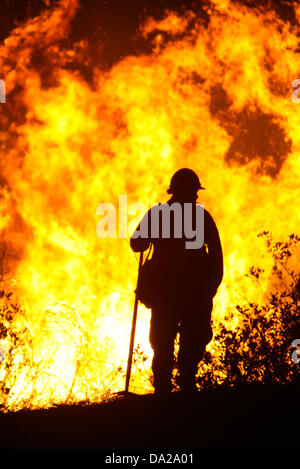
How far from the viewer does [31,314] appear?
482 inches

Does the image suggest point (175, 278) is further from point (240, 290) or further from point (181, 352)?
point (240, 290)

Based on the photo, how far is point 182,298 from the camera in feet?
21.2

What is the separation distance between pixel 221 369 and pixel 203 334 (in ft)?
15.7

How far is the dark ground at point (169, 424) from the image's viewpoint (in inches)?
179

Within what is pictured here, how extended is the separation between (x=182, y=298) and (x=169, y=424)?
74.9 inches

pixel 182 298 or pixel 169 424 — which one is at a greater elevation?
pixel 182 298

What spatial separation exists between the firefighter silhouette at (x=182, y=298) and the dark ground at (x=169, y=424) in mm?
407

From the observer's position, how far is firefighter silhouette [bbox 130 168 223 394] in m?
6.41

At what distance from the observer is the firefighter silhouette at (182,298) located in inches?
252

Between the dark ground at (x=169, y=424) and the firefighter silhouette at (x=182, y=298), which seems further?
the firefighter silhouette at (x=182, y=298)

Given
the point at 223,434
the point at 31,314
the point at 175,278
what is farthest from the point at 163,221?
the point at 31,314

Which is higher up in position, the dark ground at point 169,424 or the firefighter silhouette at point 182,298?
the firefighter silhouette at point 182,298

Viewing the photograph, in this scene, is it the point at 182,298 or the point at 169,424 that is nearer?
the point at 169,424

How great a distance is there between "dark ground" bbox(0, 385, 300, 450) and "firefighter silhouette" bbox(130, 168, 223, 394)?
41 centimetres
